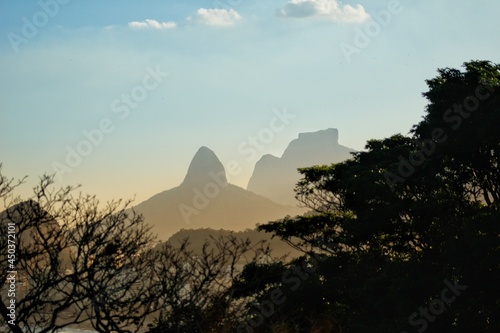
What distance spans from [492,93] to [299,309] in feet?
37.1

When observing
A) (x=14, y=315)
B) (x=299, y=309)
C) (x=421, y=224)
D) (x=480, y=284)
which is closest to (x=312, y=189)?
(x=299, y=309)

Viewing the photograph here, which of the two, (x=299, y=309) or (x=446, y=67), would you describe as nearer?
(x=446, y=67)

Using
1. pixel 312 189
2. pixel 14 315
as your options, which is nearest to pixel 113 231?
pixel 14 315

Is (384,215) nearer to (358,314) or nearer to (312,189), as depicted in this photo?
(358,314)

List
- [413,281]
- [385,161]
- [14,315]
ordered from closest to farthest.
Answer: [14,315] → [413,281] → [385,161]

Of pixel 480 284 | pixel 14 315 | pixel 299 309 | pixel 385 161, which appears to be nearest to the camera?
pixel 14 315

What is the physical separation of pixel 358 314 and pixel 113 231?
9.19 m

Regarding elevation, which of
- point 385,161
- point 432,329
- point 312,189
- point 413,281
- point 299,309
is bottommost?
point 432,329

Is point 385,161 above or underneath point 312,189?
underneath

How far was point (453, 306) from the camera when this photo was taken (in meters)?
16.7

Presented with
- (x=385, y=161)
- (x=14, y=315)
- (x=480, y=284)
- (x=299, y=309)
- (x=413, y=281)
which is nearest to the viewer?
(x=14, y=315)

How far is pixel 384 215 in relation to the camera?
20.8 m

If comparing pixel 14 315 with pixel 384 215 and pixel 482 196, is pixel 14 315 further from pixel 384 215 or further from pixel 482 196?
pixel 482 196

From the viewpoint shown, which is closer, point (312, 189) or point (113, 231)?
point (113, 231)
